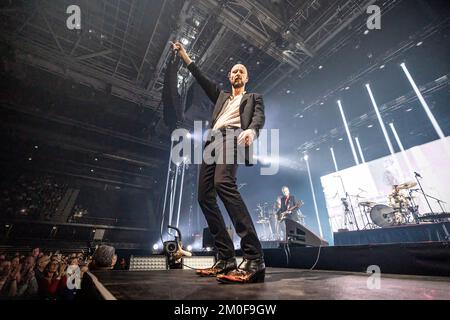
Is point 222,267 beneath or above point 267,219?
beneath

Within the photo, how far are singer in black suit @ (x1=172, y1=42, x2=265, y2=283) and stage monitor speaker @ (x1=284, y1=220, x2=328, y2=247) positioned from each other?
1800mm

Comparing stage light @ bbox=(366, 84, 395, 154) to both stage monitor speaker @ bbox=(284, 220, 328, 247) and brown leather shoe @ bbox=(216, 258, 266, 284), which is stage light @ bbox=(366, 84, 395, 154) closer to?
stage monitor speaker @ bbox=(284, 220, 328, 247)

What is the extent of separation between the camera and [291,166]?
1269 cm

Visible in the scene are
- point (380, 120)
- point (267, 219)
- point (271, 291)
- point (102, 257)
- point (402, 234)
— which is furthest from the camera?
point (267, 219)

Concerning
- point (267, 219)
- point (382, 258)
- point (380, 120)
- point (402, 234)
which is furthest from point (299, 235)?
point (380, 120)

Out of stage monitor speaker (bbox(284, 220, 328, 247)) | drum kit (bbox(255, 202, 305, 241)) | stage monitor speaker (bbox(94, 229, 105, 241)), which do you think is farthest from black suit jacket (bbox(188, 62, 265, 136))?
drum kit (bbox(255, 202, 305, 241))

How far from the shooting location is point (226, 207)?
1.67 meters

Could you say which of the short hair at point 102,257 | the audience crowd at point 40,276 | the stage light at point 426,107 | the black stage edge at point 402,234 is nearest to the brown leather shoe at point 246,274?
the short hair at point 102,257

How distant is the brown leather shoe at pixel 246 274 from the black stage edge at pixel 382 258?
5.19ft

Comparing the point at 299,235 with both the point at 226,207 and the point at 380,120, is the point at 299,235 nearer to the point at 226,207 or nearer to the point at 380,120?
the point at 226,207

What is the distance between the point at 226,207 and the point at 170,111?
4.69 m

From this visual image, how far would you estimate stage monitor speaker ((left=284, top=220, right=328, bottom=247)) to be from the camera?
334 centimetres

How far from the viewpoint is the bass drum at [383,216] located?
6404 mm
